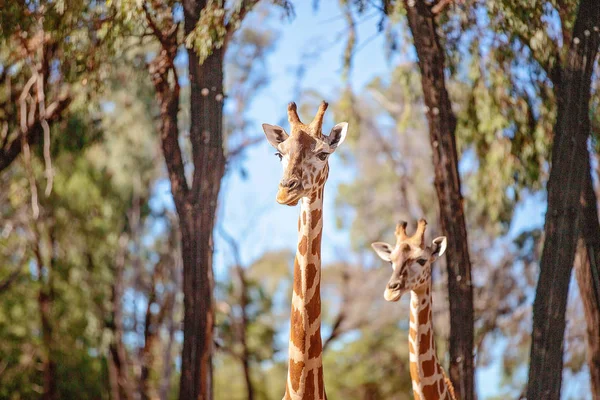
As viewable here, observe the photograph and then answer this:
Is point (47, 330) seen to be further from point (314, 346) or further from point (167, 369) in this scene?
point (314, 346)

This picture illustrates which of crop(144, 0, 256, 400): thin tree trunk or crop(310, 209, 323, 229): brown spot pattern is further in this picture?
crop(144, 0, 256, 400): thin tree trunk

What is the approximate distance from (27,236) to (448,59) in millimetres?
10662

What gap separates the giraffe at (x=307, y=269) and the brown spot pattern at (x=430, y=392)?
1.12 m

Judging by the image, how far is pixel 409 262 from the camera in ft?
22.7

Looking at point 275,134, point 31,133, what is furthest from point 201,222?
point 31,133

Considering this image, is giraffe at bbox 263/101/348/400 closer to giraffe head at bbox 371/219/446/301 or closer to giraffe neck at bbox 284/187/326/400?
giraffe neck at bbox 284/187/326/400

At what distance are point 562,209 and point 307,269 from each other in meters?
2.90

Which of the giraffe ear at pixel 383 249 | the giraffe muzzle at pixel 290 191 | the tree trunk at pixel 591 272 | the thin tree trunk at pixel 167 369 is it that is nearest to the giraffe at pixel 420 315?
the giraffe ear at pixel 383 249

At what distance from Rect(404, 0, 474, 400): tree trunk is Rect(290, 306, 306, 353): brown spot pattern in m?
2.81

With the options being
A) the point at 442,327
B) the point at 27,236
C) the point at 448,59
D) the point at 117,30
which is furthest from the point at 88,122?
the point at 442,327

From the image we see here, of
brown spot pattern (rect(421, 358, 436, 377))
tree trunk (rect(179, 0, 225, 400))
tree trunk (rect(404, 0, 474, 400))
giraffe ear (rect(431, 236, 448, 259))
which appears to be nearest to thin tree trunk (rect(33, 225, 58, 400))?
tree trunk (rect(179, 0, 225, 400))

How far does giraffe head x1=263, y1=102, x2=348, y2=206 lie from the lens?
5723 millimetres

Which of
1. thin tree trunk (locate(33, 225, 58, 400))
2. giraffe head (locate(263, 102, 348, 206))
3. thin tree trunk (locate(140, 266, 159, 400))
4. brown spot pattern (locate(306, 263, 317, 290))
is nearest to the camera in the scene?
giraffe head (locate(263, 102, 348, 206))

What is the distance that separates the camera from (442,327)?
801 inches
